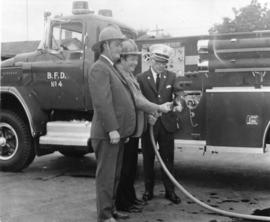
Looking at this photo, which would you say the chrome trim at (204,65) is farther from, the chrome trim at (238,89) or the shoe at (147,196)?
the shoe at (147,196)

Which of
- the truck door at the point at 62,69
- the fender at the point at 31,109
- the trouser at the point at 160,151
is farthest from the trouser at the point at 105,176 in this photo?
the fender at the point at 31,109

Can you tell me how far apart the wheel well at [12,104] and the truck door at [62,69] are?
46 cm

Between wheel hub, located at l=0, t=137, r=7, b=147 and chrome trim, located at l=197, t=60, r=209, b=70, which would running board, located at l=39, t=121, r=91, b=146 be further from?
chrome trim, located at l=197, t=60, r=209, b=70

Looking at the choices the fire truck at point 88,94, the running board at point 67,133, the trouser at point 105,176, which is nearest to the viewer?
the trouser at point 105,176

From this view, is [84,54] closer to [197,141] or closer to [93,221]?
[197,141]

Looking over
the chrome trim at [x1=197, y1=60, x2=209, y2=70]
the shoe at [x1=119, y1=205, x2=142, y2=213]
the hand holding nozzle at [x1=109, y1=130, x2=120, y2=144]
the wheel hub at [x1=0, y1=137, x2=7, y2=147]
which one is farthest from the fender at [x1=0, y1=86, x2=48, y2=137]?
the hand holding nozzle at [x1=109, y1=130, x2=120, y2=144]

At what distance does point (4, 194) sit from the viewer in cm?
618

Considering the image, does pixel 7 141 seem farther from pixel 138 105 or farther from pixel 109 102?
pixel 109 102

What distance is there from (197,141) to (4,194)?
2475mm

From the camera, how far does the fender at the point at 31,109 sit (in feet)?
23.6

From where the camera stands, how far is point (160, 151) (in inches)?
227

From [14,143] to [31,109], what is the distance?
0.73 metres

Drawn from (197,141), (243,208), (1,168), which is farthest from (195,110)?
(1,168)

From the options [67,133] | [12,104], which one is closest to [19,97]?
[12,104]
